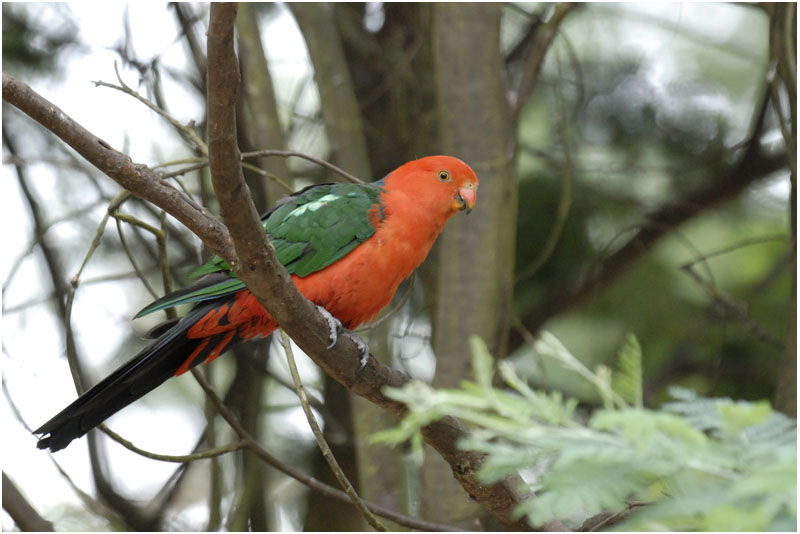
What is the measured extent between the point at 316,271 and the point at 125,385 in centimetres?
71

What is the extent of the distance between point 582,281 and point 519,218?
53 centimetres

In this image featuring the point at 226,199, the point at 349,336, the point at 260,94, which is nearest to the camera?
the point at 226,199

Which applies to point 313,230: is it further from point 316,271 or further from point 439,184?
point 439,184

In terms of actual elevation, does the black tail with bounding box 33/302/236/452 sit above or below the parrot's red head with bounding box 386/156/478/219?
below

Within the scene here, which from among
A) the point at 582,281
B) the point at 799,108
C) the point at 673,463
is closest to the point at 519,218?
the point at 582,281

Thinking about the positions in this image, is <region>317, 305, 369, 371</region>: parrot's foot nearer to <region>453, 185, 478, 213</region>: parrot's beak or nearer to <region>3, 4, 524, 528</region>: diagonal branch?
<region>3, 4, 524, 528</region>: diagonal branch

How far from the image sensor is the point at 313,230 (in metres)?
2.99

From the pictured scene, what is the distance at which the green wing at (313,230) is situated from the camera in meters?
2.97

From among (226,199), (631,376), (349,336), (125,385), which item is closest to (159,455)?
(125,385)

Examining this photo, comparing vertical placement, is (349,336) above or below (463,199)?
below

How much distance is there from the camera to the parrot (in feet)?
8.87

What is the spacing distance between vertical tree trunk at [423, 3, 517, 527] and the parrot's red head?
0.45m

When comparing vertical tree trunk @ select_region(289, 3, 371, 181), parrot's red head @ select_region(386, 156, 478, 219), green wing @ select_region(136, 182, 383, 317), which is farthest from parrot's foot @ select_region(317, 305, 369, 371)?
vertical tree trunk @ select_region(289, 3, 371, 181)

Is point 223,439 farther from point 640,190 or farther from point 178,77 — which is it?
point 640,190
